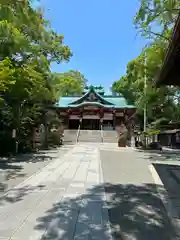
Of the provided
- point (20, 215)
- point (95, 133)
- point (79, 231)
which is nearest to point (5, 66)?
point (20, 215)

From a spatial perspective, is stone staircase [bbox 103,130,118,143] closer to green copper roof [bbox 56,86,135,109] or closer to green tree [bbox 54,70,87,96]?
green copper roof [bbox 56,86,135,109]

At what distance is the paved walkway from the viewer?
4312 millimetres

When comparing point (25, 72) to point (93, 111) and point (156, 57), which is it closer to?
point (156, 57)

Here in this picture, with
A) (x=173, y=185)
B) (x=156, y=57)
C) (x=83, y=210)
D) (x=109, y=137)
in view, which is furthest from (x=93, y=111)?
(x=83, y=210)

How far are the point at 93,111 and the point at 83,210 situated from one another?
4066 centimetres

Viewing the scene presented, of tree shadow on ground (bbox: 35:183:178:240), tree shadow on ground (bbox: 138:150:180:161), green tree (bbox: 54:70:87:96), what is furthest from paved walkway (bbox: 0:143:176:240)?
green tree (bbox: 54:70:87:96)

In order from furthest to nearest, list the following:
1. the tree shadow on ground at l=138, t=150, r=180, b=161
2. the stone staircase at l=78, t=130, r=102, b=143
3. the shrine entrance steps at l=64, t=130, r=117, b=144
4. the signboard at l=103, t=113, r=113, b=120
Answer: the signboard at l=103, t=113, r=113, b=120
the stone staircase at l=78, t=130, r=102, b=143
the shrine entrance steps at l=64, t=130, r=117, b=144
the tree shadow on ground at l=138, t=150, r=180, b=161

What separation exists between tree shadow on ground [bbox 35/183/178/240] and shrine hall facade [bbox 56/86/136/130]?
37.2 metres

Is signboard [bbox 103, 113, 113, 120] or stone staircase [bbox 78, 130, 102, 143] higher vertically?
signboard [bbox 103, 113, 113, 120]

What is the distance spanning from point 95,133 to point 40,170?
95.8 ft

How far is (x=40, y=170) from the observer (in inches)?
417

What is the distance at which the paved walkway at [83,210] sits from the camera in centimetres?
431

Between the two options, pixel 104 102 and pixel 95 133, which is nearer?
pixel 95 133

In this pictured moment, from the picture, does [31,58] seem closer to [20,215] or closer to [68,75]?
[20,215]
